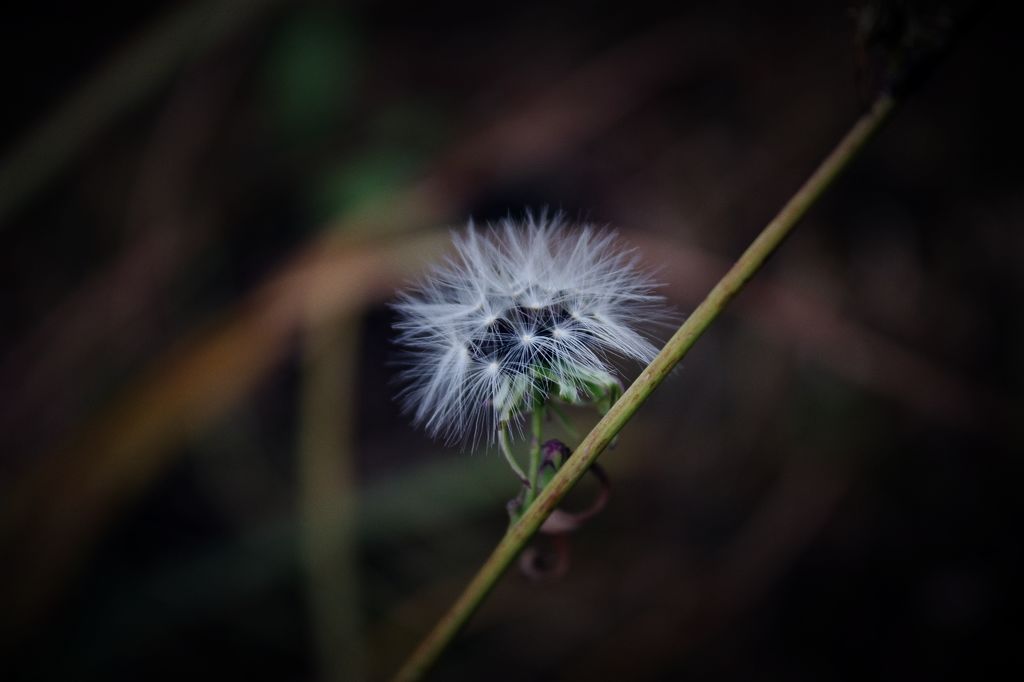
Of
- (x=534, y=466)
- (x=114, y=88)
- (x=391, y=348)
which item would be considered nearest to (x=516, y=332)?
(x=534, y=466)

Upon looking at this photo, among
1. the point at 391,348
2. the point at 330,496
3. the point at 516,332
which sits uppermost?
the point at 516,332

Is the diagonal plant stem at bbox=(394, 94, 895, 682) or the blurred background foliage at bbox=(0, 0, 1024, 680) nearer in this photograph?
the diagonal plant stem at bbox=(394, 94, 895, 682)

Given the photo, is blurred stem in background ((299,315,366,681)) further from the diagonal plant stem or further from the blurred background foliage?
the diagonal plant stem

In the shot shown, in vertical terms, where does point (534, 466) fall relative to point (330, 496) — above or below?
above

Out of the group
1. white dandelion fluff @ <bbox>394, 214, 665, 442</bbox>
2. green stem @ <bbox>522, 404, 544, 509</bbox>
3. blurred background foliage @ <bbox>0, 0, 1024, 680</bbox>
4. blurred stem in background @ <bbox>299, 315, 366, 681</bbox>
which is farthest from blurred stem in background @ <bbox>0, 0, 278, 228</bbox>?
green stem @ <bbox>522, 404, 544, 509</bbox>

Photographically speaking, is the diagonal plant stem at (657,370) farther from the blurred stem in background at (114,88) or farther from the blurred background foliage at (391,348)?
the blurred stem in background at (114,88)

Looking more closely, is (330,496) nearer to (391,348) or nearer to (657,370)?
(391,348)

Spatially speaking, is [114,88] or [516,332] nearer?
[516,332]
